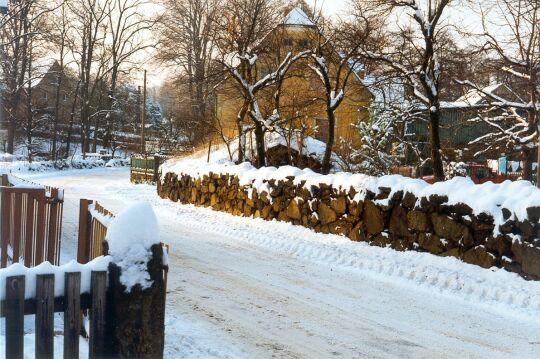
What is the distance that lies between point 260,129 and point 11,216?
1200cm

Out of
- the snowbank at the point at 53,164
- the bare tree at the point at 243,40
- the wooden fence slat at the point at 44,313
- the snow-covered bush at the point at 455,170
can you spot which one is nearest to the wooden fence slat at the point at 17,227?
the wooden fence slat at the point at 44,313

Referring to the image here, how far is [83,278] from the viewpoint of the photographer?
10.6 ft

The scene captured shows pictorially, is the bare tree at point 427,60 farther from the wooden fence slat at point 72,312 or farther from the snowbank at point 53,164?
the snowbank at point 53,164

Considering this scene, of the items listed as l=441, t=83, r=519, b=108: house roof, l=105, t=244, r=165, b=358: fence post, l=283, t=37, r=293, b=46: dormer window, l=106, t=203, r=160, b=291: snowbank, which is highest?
l=283, t=37, r=293, b=46: dormer window

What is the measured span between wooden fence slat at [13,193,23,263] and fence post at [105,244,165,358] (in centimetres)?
402

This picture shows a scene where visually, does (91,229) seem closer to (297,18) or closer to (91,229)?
(91,229)

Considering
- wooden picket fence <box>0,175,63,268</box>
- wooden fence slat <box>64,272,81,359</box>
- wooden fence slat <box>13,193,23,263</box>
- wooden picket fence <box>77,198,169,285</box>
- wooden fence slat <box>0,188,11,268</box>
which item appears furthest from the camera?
wooden fence slat <box>0,188,11,268</box>

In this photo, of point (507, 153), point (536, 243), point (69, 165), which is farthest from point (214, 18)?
point (69, 165)

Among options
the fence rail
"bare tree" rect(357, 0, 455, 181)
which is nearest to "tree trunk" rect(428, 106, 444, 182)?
"bare tree" rect(357, 0, 455, 181)

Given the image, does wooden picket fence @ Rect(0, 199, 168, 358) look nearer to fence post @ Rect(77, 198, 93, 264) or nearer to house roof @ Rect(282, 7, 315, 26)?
fence post @ Rect(77, 198, 93, 264)

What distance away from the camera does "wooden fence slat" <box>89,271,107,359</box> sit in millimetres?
3271

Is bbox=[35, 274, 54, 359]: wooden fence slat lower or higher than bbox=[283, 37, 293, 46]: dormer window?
lower

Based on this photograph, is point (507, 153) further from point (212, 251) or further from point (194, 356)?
point (194, 356)

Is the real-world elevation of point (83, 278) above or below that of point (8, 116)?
below
